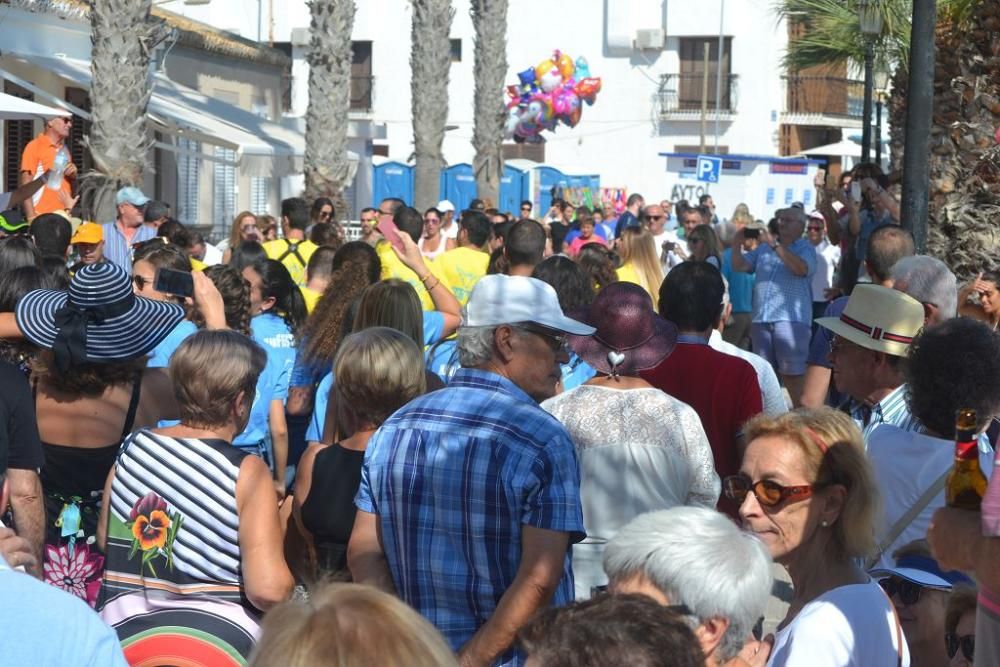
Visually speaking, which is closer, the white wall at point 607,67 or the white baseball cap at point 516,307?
the white baseball cap at point 516,307

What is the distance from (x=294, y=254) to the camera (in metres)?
9.93

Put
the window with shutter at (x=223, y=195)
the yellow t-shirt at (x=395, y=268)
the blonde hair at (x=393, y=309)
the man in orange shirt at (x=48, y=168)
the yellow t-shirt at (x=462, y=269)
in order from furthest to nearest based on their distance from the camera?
the window with shutter at (x=223, y=195) → the man in orange shirt at (x=48, y=168) → the yellow t-shirt at (x=462, y=269) → the yellow t-shirt at (x=395, y=268) → the blonde hair at (x=393, y=309)

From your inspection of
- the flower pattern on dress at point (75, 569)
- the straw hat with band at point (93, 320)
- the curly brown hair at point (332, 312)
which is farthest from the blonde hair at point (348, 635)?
the curly brown hair at point (332, 312)

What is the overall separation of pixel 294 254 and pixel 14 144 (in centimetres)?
1405

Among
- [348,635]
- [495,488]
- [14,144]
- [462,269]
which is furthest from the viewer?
[14,144]

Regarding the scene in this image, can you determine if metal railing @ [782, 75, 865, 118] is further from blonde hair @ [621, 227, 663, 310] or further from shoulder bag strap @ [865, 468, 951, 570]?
shoulder bag strap @ [865, 468, 951, 570]

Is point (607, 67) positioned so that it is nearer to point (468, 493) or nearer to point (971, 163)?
point (971, 163)

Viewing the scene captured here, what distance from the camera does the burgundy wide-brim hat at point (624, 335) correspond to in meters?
4.55

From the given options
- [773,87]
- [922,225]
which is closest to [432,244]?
[922,225]

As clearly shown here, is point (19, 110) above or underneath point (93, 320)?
above

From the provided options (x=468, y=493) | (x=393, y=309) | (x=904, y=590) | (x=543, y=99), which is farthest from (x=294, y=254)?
(x=543, y=99)

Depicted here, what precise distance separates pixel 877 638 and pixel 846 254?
822 cm

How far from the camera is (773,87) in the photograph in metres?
46.5

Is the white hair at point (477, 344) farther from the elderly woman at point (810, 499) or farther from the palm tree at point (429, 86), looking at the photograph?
the palm tree at point (429, 86)
